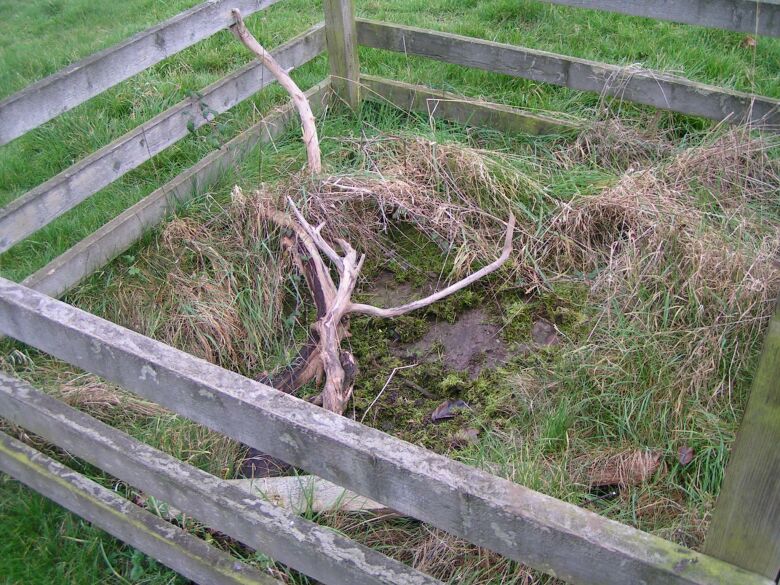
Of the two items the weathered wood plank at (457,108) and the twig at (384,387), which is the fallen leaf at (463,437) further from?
the weathered wood plank at (457,108)

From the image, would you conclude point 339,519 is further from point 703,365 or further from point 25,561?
point 703,365

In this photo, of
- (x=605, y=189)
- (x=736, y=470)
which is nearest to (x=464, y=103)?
(x=605, y=189)

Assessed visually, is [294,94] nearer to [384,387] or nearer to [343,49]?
→ [343,49]

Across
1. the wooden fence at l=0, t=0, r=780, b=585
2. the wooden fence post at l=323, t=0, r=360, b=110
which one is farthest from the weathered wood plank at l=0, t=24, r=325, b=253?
the wooden fence post at l=323, t=0, r=360, b=110

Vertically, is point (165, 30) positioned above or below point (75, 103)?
above

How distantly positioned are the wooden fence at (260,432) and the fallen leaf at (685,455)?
4.07ft

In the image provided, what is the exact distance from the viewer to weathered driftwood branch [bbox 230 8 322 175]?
→ 4.37 m

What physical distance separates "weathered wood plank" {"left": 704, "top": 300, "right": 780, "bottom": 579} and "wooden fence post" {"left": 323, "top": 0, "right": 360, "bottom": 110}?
4056 mm

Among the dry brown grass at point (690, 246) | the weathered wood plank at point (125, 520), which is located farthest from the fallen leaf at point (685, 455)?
the weathered wood plank at point (125, 520)

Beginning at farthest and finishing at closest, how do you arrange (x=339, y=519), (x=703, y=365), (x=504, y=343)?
(x=504, y=343) < (x=703, y=365) < (x=339, y=519)

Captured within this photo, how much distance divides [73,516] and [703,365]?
2.47 m

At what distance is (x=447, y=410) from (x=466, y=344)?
1.53ft

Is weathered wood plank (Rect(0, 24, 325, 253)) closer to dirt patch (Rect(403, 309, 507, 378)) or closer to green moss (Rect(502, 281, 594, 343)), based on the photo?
dirt patch (Rect(403, 309, 507, 378))

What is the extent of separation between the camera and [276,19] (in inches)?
256
